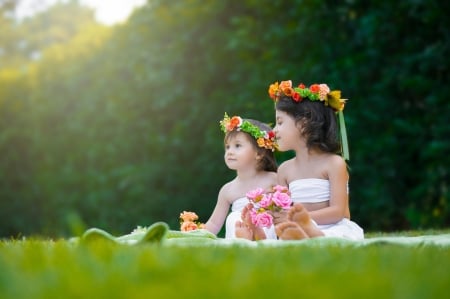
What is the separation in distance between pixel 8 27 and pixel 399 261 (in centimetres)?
3137

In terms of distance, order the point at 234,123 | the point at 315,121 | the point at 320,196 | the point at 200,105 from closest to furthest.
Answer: the point at 320,196, the point at 315,121, the point at 234,123, the point at 200,105

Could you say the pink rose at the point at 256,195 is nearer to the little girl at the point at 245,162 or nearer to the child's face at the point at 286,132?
the child's face at the point at 286,132

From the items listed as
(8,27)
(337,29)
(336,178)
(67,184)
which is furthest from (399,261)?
(8,27)

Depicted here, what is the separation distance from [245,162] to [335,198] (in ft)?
3.31

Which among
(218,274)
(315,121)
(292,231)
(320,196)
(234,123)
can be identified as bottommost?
(218,274)

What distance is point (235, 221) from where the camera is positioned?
17.5 ft

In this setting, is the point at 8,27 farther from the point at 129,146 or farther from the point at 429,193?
the point at 429,193

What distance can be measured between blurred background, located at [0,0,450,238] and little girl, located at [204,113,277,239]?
1114 millimetres

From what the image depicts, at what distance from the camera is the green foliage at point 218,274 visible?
2027 millimetres

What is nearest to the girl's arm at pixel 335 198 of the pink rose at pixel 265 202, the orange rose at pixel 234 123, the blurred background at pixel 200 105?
the pink rose at pixel 265 202

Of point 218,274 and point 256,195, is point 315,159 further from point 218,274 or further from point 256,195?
point 218,274

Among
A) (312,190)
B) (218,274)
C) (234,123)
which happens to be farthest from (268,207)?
(218,274)

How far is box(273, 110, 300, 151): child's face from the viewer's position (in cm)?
528

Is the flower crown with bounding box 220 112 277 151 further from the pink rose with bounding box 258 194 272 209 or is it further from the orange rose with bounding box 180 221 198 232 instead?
the pink rose with bounding box 258 194 272 209
